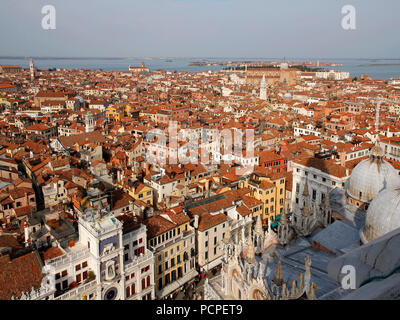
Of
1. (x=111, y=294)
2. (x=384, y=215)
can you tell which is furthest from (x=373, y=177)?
(x=111, y=294)

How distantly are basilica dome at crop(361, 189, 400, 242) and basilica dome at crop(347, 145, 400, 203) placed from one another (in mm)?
3937

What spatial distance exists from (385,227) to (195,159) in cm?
2267

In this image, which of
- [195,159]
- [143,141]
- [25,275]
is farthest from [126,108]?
[25,275]

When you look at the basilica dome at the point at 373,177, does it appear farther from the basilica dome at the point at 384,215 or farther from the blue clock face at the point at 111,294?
the blue clock face at the point at 111,294

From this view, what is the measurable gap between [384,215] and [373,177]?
4.63 metres

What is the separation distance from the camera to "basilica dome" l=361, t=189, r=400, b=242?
10.6m

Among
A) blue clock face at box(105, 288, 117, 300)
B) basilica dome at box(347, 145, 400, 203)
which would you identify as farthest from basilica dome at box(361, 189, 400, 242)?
blue clock face at box(105, 288, 117, 300)

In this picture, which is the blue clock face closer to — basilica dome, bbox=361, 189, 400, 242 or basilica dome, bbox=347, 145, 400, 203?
basilica dome, bbox=361, 189, 400, 242

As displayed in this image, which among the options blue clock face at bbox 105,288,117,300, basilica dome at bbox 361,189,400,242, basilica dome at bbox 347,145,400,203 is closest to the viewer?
basilica dome at bbox 361,189,400,242

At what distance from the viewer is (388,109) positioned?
76.4 metres

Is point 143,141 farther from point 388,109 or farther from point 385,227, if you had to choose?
point 388,109

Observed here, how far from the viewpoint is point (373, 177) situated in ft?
49.4

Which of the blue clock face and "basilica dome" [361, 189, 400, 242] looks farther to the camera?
the blue clock face

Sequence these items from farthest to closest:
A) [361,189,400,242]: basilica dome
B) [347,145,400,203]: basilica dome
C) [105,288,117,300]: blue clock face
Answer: [105,288,117,300]: blue clock face → [347,145,400,203]: basilica dome → [361,189,400,242]: basilica dome
